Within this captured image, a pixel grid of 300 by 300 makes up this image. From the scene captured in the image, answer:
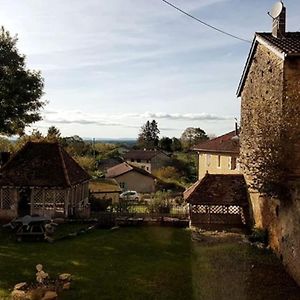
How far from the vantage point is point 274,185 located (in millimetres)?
15742

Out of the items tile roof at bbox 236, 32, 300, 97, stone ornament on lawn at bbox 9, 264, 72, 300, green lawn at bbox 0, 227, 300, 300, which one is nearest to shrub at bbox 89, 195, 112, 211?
green lawn at bbox 0, 227, 300, 300

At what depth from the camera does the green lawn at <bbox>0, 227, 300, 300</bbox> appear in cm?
1353

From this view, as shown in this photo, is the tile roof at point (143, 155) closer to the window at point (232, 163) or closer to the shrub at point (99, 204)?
the window at point (232, 163)

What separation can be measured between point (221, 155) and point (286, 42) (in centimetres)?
1862

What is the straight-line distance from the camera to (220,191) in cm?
2353

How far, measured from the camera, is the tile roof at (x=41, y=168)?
84.4ft

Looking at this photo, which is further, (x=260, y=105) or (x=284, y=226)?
(x=260, y=105)

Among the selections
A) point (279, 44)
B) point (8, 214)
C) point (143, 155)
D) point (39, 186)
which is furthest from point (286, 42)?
point (143, 155)

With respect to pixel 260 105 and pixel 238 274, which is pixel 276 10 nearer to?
pixel 260 105

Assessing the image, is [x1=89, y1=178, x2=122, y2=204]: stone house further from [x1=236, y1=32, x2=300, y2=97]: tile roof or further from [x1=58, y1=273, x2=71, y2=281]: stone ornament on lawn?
[x1=58, y1=273, x2=71, y2=281]: stone ornament on lawn

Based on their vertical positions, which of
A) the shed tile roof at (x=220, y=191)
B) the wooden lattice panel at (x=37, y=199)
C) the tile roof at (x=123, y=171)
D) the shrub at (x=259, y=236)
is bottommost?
the shrub at (x=259, y=236)

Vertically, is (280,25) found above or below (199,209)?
above

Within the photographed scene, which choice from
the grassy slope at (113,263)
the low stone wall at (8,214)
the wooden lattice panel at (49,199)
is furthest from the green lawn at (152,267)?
the wooden lattice panel at (49,199)

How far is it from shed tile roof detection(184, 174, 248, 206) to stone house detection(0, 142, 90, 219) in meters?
7.84
